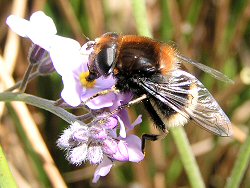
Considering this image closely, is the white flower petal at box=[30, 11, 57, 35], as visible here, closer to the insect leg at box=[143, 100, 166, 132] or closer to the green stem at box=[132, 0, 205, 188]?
the insect leg at box=[143, 100, 166, 132]

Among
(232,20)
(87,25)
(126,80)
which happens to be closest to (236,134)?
(232,20)

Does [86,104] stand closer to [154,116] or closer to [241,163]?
[154,116]

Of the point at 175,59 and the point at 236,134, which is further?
the point at 236,134

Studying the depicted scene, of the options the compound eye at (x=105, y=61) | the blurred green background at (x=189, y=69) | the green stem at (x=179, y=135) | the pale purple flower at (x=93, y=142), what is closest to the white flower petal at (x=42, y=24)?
the compound eye at (x=105, y=61)

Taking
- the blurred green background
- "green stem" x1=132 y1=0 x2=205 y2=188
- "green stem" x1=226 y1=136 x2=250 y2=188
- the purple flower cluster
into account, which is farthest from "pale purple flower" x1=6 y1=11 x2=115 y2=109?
the blurred green background

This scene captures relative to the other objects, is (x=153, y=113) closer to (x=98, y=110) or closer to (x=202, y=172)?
(x=98, y=110)

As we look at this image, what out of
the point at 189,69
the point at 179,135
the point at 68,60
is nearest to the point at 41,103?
the point at 68,60
